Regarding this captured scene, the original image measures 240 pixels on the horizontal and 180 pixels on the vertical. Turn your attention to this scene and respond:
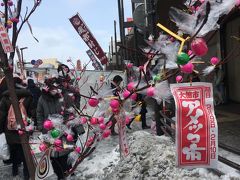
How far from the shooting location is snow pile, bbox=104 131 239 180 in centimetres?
529

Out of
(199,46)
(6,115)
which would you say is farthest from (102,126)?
(6,115)

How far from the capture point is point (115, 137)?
9859 millimetres

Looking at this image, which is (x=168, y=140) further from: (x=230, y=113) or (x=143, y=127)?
(x=230, y=113)

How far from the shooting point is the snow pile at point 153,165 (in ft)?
17.4

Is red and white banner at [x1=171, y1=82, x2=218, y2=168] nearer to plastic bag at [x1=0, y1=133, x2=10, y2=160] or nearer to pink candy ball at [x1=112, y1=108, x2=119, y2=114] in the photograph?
pink candy ball at [x1=112, y1=108, x2=119, y2=114]

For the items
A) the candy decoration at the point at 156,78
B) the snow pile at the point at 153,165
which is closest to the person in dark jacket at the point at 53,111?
the snow pile at the point at 153,165

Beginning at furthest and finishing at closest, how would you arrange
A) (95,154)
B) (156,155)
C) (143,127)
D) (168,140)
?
(143,127), (95,154), (168,140), (156,155)

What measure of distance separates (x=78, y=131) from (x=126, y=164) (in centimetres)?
112

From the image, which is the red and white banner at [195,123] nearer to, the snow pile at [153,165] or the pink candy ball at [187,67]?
the pink candy ball at [187,67]

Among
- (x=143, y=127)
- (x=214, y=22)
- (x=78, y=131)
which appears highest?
(x=214, y=22)

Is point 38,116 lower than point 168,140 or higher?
higher

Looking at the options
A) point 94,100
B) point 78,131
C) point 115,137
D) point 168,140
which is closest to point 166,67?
point 94,100

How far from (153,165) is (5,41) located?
3020mm

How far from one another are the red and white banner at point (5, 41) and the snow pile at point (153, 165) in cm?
281
